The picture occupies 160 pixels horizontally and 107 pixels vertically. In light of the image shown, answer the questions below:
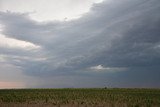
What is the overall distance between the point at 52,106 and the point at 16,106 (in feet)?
14.8

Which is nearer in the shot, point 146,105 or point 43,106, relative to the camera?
point 43,106

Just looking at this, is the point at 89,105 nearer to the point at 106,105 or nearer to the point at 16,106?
the point at 106,105

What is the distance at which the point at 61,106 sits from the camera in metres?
35.8

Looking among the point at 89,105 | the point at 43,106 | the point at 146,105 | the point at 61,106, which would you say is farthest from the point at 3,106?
the point at 146,105

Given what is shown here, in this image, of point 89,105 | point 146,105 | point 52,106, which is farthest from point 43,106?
point 146,105

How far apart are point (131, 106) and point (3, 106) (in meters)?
16.1

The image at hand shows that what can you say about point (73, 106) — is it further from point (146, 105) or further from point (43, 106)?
point (146, 105)

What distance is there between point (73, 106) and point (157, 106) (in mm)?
10723

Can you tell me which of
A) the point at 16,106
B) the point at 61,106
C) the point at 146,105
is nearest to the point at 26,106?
the point at 16,106

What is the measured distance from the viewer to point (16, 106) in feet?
117

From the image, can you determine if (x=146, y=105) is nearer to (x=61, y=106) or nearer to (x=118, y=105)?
(x=118, y=105)

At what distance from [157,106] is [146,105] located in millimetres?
1776

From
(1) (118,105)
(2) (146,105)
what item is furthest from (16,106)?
(2) (146,105)

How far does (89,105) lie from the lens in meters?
37.2
